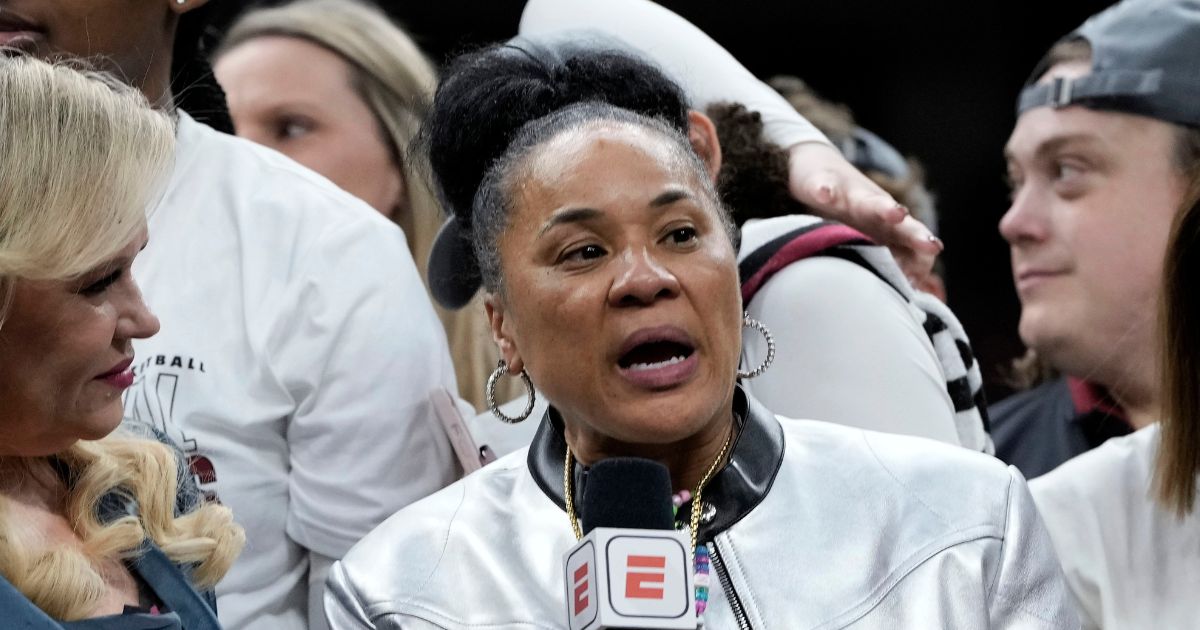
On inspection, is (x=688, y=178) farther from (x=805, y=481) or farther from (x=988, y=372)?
(x=988, y=372)

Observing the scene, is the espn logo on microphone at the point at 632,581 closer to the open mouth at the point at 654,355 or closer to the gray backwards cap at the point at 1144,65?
the open mouth at the point at 654,355

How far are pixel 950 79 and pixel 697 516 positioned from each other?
2.01m

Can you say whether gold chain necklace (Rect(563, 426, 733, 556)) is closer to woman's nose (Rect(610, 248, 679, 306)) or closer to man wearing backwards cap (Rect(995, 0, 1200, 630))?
woman's nose (Rect(610, 248, 679, 306))

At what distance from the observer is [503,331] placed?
6.82 ft

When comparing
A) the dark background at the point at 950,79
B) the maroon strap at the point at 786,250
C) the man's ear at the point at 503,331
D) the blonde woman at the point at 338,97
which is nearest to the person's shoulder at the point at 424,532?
the man's ear at the point at 503,331

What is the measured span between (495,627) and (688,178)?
0.56m

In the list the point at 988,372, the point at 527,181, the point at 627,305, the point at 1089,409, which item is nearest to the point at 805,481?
the point at 627,305

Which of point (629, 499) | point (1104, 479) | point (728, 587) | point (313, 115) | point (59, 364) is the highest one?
point (629, 499)

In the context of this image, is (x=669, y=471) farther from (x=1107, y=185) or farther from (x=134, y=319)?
(x=1107, y=185)

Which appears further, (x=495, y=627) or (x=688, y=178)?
(x=688, y=178)

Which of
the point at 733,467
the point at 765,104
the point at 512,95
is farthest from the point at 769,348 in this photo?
the point at 765,104

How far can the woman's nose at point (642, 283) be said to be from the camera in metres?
1.87

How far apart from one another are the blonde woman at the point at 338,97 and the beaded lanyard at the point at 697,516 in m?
1.12

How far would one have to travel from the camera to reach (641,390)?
1.87m
